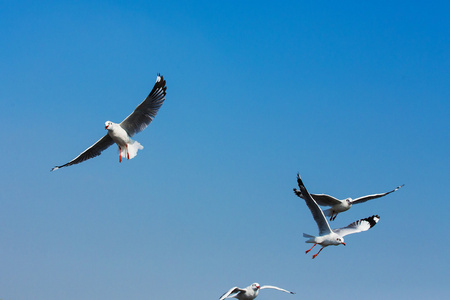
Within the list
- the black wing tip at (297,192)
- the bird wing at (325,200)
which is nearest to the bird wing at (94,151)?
the black wing tip at (297,192)

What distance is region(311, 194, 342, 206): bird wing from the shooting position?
18.5 metres

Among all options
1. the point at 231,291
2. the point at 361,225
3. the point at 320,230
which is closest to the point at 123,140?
the point at 231,291

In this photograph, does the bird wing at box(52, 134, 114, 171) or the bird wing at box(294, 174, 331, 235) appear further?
the bird wing at box(52, 134, 114, 171)

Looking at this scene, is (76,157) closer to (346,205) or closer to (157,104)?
(157,104)

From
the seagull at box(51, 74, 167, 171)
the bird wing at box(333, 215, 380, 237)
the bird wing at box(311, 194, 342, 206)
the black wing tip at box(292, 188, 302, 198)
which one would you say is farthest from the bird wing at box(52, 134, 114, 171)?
the bird wing at box(333, 215, 380, 237)

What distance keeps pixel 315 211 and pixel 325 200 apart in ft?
5.65

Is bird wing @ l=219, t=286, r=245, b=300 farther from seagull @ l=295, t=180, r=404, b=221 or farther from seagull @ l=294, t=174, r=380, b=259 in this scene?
seagull @ l=295, t=180, r=404, b=221

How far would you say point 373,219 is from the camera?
67.2ft

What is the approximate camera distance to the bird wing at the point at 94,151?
18.4m

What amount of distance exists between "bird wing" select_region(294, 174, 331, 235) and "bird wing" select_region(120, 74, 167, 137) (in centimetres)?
407

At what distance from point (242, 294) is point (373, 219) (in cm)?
554

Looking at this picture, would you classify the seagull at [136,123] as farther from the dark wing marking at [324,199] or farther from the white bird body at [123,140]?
the dark wing marking at [324,199]

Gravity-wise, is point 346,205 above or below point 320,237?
above

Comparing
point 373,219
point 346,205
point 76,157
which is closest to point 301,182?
point 346,205
